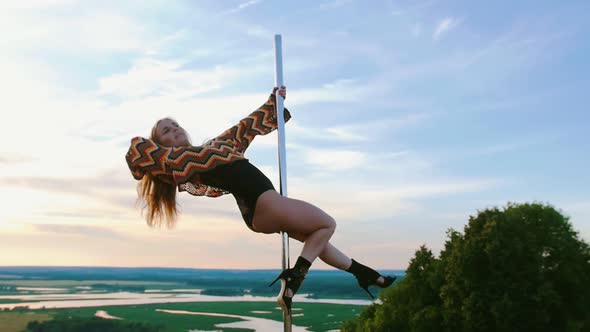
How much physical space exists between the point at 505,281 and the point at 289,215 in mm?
19021

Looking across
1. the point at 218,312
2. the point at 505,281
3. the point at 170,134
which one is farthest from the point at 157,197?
the point at 218,312

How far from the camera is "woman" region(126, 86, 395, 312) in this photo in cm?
512

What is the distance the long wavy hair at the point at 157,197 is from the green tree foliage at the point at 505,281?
1841 cm

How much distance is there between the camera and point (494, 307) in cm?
2189

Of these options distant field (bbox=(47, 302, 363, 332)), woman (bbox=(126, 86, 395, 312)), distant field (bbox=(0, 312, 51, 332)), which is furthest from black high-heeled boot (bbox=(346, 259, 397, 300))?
distant field (bbox=(0, 312, 51, 332))

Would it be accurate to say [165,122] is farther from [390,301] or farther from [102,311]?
[102,311]

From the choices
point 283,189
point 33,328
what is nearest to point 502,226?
point 283,189

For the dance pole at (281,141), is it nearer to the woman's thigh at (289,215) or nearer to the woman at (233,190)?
the woman at (233,190)

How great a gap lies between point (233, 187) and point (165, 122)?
88 cm

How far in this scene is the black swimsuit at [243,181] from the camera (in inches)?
204

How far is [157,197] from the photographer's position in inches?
221

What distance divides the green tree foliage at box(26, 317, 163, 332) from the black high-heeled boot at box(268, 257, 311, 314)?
107m

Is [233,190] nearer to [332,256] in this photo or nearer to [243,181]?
[243,181]

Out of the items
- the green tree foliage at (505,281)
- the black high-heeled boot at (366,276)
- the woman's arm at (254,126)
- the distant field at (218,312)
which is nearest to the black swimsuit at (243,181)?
the woman's arm at (254,126)
